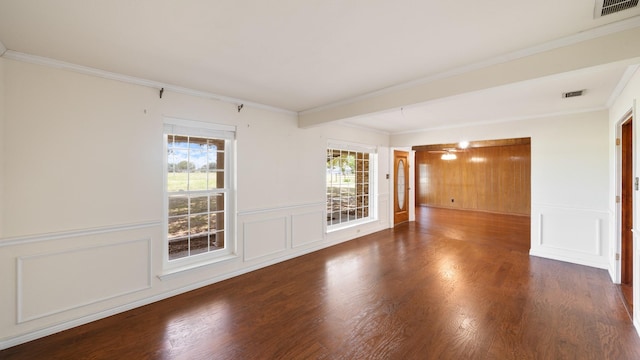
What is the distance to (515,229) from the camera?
21.3 feet

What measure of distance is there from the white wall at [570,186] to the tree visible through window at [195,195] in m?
4.96

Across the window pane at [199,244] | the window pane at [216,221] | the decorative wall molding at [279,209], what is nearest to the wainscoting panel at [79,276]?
the window pane at [199,244]

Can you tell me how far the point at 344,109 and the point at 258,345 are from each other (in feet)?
9.46

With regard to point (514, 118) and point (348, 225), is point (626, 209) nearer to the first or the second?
point (514, 118)

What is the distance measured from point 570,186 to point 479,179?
5.58 metres

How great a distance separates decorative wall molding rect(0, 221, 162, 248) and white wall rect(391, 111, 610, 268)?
5.64 meters

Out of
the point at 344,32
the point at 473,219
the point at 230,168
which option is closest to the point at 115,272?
the point at 230,168

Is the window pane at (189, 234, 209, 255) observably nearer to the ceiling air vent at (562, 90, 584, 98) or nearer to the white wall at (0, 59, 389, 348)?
the white wall at (0, 59, 389, 348)

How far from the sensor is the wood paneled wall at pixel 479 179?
8523mm

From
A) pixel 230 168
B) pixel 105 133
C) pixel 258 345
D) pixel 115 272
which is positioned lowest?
pixel 258 345

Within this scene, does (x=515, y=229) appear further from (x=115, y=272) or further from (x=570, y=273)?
(x=115, y=272)

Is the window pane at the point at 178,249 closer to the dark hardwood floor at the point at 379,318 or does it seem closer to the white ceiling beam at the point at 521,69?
the dark hardwood floor at the point at 379,318

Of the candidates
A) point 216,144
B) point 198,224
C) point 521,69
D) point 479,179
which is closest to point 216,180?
point 216,144

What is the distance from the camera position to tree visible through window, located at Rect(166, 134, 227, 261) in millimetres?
3229
